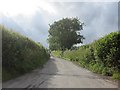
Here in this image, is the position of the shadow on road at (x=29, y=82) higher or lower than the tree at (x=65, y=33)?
lower

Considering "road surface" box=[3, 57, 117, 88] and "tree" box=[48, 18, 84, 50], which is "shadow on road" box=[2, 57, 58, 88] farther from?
"tree" box=[48, 18, 84, 50]

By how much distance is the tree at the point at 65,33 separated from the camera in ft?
315

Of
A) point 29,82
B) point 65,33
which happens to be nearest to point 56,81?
point 29,82

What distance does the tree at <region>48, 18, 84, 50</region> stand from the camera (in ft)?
315

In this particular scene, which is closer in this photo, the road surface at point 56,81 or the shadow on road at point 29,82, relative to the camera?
the shadow on road at point 29,82

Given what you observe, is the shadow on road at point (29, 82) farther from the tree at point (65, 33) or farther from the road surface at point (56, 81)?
the tree at point (65, 33)

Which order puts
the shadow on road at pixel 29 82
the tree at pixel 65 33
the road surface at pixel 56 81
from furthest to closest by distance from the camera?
1. the tree at pixel 65 33
2. the road surface at pixel 56 81
3. the shadow on road at pixel 29 82

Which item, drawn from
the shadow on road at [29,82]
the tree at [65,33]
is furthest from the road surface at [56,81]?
the tree at [65,33]

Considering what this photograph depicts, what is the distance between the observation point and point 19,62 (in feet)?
69.1

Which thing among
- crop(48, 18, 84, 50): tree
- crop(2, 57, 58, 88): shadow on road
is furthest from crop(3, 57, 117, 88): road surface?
crop(48, 18, 84, 50): tree

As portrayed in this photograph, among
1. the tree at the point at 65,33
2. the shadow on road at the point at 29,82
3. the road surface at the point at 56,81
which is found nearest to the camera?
the shadow on road at the point at 29,82

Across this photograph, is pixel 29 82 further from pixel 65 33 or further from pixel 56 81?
pixel 65 33

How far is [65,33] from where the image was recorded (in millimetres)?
96000

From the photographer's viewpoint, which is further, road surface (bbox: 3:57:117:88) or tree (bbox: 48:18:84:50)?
tree (bbox: 48:18:84:50)
